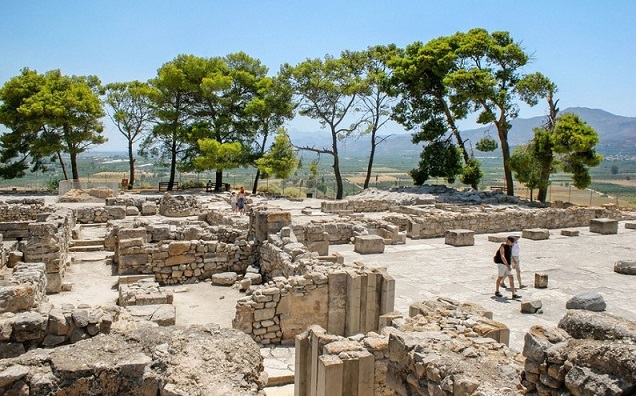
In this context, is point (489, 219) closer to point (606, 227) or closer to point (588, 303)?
point (606, 227)

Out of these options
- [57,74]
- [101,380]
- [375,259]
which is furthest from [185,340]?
[57,74]

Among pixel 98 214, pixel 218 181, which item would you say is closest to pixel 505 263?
pixel 98 214

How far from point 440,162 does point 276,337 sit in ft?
96.7

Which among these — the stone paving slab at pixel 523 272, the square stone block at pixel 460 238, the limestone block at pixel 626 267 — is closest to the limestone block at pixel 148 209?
the stone paving slab at pixel 523 272

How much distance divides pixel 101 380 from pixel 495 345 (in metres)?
4.50

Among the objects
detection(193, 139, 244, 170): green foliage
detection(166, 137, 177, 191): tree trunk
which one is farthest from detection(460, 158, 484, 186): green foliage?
detection(166, 137, 177, 191): tree trunk

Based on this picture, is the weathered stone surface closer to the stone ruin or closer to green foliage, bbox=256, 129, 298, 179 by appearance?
the stone ruin

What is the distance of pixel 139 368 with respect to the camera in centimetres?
543

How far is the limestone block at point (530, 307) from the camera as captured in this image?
1078cm

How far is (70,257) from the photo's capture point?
15.0 meters

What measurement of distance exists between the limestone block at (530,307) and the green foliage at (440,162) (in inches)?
1042

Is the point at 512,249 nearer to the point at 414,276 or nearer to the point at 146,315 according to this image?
the point at 414,276

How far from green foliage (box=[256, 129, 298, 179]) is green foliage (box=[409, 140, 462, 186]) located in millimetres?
9444

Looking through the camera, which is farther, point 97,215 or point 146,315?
point 97,215
